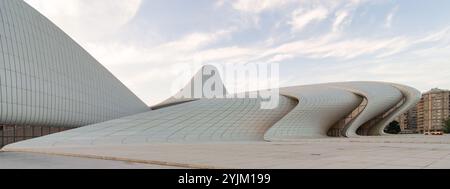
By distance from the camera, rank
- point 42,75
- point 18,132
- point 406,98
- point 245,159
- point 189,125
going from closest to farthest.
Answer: point 245,159 < point 18,132 < point 42,75 < point 189,125 < point 406,98

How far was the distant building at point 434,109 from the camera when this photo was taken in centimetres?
14038

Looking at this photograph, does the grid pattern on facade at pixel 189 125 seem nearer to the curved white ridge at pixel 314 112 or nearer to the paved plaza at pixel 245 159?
the curved white ridge at pixel 314 112

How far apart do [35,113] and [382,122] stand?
40.1 meters

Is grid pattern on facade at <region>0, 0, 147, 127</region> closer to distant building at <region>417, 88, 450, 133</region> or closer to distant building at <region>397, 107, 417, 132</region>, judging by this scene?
distant building at <region>417, 88, 450, 133</region>

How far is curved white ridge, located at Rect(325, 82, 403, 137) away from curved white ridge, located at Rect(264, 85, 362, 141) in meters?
1.31

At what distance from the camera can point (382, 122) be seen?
146 feet

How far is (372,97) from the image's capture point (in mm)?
37250

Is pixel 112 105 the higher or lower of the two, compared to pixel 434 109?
lower

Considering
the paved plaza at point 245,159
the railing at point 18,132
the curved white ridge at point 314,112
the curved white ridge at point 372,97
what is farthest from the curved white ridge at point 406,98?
the railing at point 18,132

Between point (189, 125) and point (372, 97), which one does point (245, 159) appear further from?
point (372, 97)

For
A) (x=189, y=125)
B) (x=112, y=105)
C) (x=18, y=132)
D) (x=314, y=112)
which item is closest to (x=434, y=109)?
(x=314, y=112)

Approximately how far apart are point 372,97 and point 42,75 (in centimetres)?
3234
